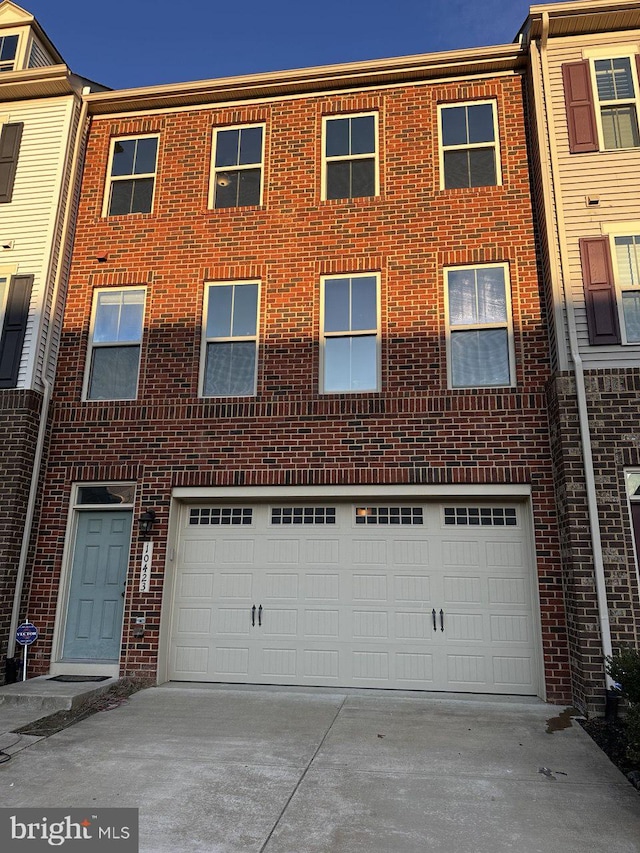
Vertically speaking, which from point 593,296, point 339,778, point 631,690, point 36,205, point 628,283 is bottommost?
point 339,778

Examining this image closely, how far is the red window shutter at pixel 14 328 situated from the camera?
8.36m

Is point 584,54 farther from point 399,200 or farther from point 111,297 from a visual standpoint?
point 111,297

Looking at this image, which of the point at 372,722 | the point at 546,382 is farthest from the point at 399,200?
the point at 372,722

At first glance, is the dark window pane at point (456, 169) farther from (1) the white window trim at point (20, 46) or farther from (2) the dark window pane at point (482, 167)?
(1) the white window trim at point (20, 46)

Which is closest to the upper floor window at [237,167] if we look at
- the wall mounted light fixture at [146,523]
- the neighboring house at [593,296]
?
the neighboring house at [593,296]

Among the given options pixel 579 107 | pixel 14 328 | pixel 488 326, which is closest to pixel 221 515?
pixel 14 328

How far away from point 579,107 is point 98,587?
9359mm

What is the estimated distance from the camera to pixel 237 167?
925cm

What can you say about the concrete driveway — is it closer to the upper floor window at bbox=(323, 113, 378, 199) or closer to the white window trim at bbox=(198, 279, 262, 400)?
the white window trim at bbox=(198, 279, 262, 400)

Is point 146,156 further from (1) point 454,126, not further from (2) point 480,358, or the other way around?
(2) point 480,358

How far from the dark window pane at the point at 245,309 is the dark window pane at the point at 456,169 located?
325cm

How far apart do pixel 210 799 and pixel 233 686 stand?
11.4 ft

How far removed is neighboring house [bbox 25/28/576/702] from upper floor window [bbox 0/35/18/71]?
7.15 ft

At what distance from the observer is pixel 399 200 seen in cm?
859
